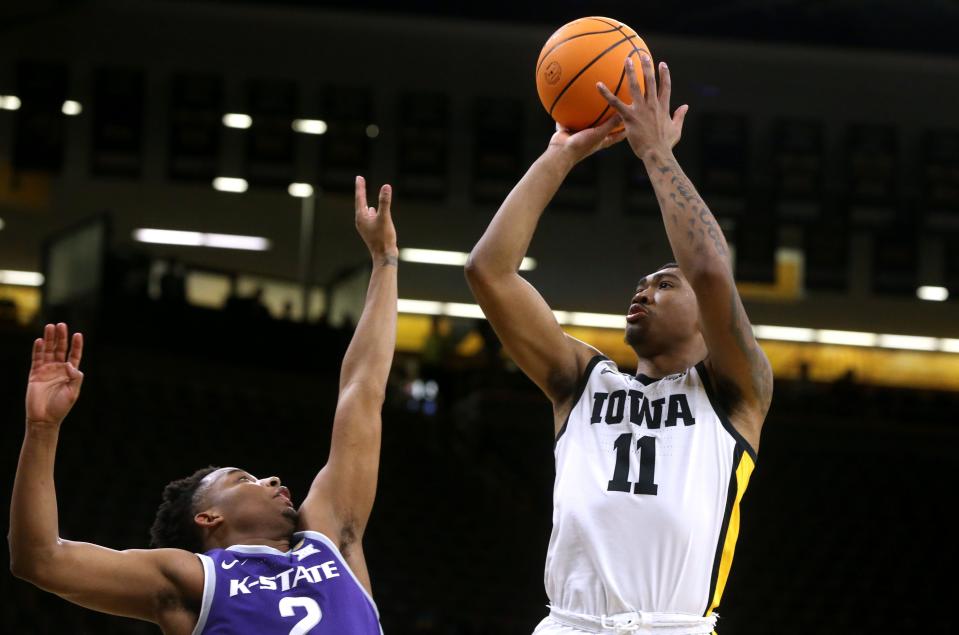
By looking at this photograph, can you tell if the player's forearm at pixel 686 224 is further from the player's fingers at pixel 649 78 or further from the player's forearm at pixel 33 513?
the player's forearm at pixel 33 513

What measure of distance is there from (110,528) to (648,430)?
9797 millimetres

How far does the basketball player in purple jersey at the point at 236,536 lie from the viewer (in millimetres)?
2770

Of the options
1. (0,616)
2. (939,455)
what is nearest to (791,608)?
(939,455)

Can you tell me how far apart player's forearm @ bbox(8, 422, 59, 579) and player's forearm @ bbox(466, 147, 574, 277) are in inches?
49.8

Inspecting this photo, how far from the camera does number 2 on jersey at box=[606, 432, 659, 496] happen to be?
324cm

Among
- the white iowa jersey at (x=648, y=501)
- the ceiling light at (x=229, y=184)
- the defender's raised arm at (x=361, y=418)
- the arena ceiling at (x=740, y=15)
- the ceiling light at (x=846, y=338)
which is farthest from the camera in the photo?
the ceiling light at (x=846, y=338)

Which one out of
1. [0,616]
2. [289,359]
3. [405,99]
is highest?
[405,99]

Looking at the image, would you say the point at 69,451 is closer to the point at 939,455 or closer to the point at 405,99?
the point at 405,99

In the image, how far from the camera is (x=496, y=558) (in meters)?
14.1

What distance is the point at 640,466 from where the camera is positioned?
328 cm

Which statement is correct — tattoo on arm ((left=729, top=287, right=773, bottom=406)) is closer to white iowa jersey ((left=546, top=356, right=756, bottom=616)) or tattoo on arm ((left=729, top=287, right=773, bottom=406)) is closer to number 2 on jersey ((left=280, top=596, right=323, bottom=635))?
white iowa jersey ((left=546, top=356, right=756, bottom=616))

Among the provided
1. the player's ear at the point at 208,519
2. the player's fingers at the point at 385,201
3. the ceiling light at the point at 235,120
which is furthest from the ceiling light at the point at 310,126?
the player's ear at the point at 208,519

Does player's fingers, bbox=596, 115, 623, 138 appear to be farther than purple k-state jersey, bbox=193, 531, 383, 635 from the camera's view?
Yes

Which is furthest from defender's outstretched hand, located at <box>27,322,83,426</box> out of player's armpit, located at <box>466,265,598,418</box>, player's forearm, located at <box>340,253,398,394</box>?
player's armpit, located at <box>466,265,598,418</box>
